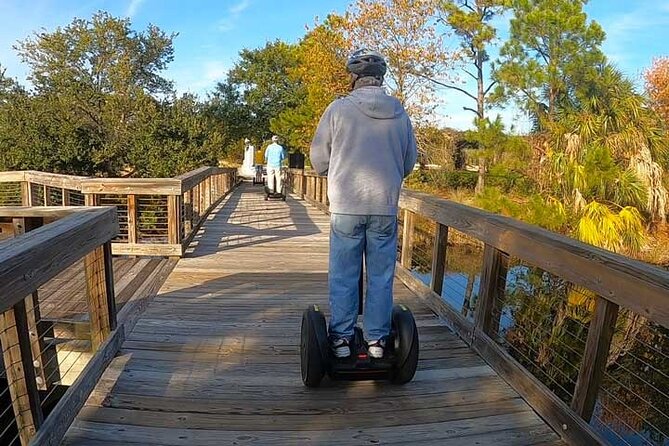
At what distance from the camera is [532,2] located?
13680mm

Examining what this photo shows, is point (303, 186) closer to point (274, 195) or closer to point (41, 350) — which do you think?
point (274, 195)

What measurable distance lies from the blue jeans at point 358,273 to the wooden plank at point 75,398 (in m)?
1.10

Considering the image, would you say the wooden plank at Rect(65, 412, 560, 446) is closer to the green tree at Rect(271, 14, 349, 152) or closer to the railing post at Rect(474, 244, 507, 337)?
the railing post at Rect(474, 244, 507, 337)

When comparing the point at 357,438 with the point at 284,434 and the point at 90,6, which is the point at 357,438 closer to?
the point at 284,434

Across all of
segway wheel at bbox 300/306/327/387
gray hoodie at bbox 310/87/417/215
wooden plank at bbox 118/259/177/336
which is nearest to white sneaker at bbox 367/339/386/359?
segway wheel at bbox 300/306/327/387

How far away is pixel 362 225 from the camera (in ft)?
7.43

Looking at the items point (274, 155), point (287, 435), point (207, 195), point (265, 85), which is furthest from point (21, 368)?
point (265, 85)

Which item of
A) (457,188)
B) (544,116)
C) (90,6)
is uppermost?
(90,6)

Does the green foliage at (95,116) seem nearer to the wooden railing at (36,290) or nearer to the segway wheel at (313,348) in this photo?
the wooden railing at (36,290)

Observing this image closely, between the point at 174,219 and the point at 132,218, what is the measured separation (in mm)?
419

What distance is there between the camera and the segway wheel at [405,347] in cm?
232

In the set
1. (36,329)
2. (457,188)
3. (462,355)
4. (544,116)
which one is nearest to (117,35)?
(457,188)

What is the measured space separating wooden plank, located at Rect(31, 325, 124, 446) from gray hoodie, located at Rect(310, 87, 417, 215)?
4.33ft

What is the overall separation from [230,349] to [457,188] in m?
14.8
